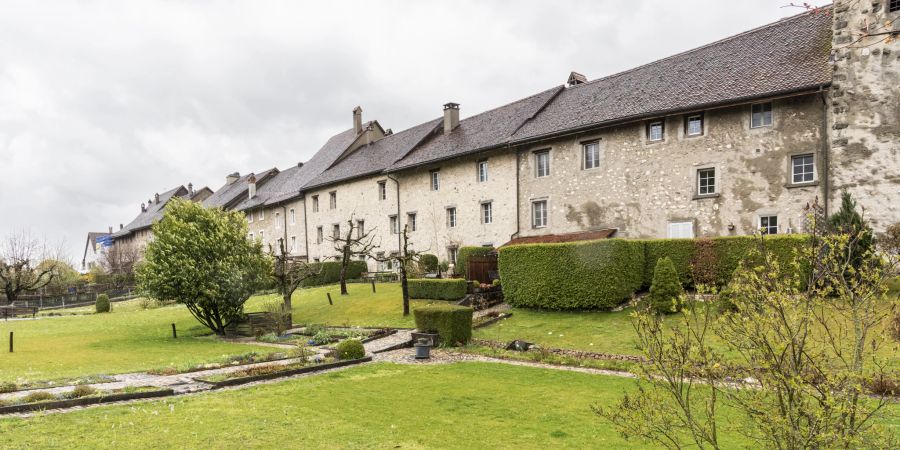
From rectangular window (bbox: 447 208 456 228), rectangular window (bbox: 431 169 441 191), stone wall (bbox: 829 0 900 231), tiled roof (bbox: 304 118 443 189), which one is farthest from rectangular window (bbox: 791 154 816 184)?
tiled roof (bbox: 304 118 443 189)

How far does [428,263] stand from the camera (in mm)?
33000

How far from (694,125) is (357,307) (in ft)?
59.0

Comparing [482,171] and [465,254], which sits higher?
[482,171]

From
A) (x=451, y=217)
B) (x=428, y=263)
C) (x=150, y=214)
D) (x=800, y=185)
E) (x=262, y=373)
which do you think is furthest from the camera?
(x=150, y=214)

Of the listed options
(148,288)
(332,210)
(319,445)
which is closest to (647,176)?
(319,445)

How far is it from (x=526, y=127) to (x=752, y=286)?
2638 cm

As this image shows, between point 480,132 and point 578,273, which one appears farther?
point 480,132

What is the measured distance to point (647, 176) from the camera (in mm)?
24266

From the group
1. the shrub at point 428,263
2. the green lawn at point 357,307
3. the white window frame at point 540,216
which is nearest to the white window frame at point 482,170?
the white window frame at point 540,216

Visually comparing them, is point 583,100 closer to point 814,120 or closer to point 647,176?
point 647,176

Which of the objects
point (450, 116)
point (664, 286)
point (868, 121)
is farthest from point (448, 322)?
point (450, 116)

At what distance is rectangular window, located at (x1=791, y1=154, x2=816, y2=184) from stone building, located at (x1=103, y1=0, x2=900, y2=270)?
39 millimetres

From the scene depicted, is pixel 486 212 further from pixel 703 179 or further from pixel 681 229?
pixel 703 179

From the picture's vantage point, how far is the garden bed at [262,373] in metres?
12.7
